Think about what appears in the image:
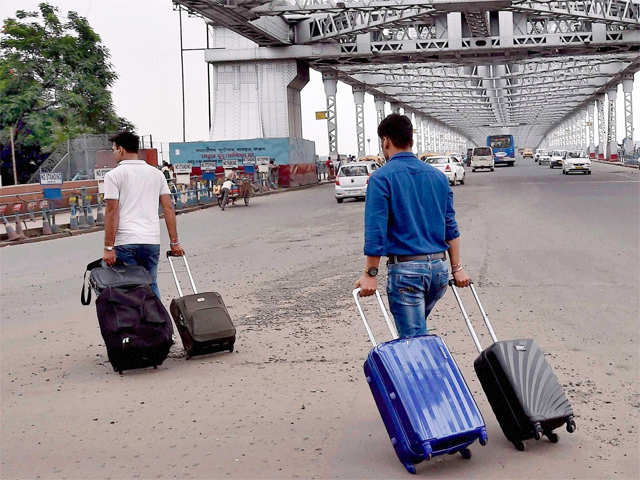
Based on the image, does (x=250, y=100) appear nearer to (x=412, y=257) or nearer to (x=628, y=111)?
(x=628, y=111)

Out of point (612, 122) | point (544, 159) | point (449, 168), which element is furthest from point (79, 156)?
point (612, 122)

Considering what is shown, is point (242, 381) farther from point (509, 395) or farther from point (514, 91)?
point (514, 91)

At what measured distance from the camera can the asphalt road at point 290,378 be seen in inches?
182

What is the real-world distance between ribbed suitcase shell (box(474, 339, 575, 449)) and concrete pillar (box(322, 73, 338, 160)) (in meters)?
54.4

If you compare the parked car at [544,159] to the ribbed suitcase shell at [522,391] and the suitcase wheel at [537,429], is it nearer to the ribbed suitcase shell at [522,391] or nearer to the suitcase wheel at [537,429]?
the ribbed suitcase shell at [522,391]

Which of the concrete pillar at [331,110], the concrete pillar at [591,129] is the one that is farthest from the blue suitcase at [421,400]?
the concrete pillar at [591,129]

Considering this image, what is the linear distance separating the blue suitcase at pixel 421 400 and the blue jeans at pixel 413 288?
0.32m

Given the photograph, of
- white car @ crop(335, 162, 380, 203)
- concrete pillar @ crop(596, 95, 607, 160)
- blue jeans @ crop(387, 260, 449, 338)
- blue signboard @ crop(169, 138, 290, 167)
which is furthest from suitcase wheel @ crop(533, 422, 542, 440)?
concrete pillar @ crop(596, 95, 607, 160)

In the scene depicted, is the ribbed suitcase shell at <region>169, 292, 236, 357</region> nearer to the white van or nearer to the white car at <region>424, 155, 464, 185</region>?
the white car at <region>424, 155, 464, 185</region>

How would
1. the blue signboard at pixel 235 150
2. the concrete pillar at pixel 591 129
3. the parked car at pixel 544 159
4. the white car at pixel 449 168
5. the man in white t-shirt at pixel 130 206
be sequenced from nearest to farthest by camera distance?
the man in white t-shirt at pixel 130 206 < the white car at pixel 449 168 < the blue signboard at pixel 235 150 < the parked car at pixel 544 159 < the concrete pillar at pixel 591 129

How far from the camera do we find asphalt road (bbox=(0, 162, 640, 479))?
Answer: 4.63 m

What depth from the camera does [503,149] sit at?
79.9 meters

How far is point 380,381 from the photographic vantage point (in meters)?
4.30

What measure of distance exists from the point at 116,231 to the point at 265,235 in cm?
1179
